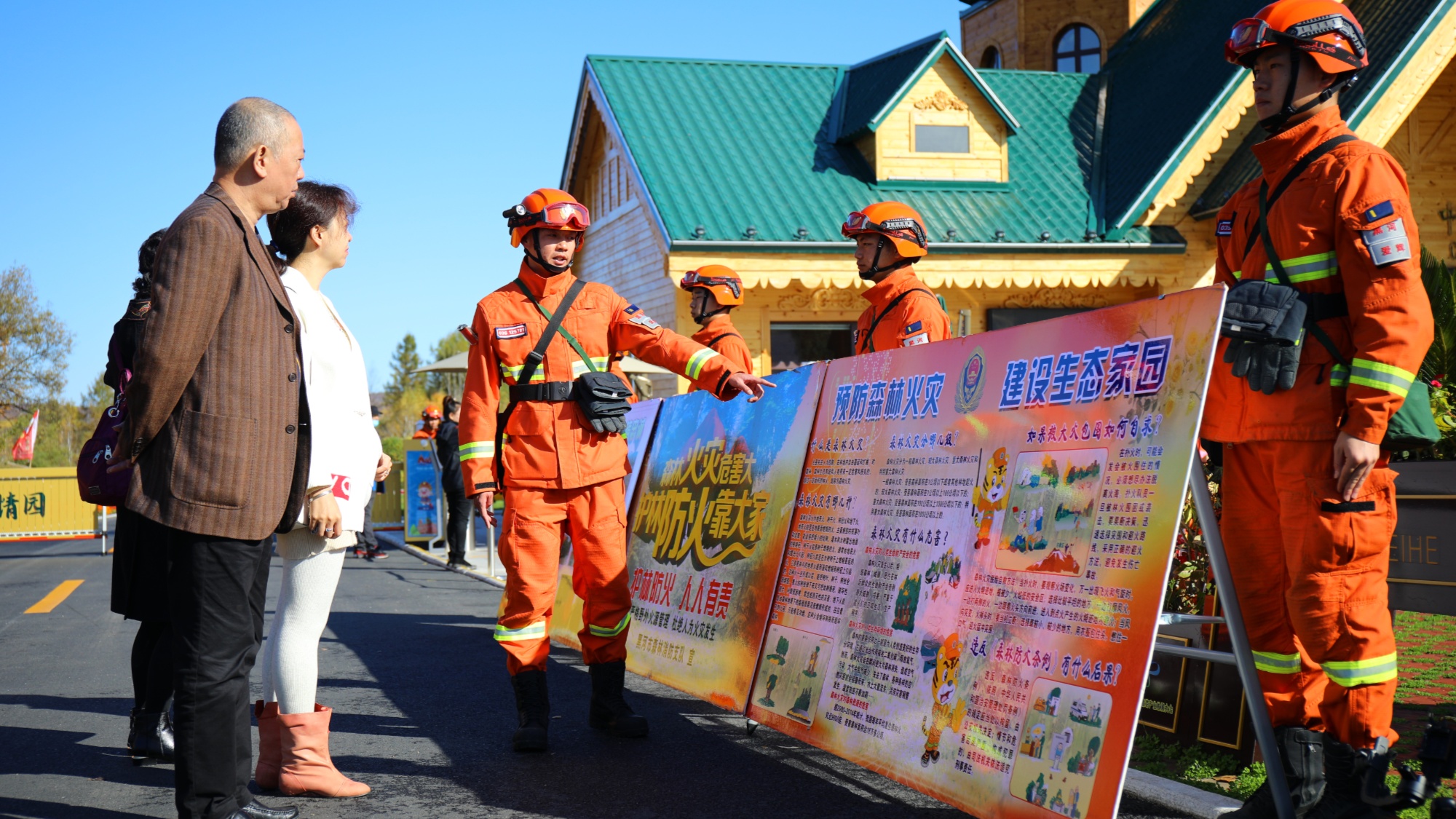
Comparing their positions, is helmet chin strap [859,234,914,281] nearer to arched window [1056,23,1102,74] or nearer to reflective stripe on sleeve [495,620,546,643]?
reflective stripe on sleeve [495,620,546,643]

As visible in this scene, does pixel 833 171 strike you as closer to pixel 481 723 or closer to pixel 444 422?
pixel 444 422

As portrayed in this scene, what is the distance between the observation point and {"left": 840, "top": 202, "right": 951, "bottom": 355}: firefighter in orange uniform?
5652 millimetres

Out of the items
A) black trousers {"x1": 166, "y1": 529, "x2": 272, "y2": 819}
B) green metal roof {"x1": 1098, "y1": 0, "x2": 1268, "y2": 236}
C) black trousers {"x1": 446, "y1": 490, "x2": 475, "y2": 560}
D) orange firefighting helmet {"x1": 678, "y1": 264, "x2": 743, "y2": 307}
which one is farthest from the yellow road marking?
green metal roof {"x1": 1098, "y1": 0, "x2": 1268, "y2": 236}

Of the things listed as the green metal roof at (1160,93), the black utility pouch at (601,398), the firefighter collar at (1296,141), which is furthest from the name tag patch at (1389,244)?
the green metal roof at (1160,93)

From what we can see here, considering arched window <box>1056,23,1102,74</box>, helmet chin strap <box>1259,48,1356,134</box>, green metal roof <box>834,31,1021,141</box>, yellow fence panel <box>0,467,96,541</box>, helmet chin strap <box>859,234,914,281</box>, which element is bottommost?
yellow fence panel <box>0,467,96,541</box>

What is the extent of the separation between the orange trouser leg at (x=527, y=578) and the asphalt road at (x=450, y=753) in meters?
0.44

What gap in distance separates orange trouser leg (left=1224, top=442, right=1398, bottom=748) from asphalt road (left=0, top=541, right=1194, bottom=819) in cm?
90

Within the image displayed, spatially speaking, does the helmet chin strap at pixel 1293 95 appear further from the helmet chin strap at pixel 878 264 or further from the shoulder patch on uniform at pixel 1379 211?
the helmet chin strap at pixel 878 264

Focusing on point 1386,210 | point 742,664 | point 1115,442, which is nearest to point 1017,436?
point 1115,442

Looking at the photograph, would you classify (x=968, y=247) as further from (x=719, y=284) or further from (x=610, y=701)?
(x=610, y=701)

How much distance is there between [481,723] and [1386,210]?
14.4ft

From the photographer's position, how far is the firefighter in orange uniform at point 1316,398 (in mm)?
3336

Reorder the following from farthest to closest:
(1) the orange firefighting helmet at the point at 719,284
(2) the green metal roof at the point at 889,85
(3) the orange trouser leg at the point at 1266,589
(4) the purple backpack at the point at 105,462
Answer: (2) the green metal roof at the point at 889,85 < (1) the orange firefighting helmet at the point at 719,284 < (4) the purple backpack at the point at 105,462 < (3) the orange trouser leg at the point at 1266,589

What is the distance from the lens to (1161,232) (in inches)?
640
